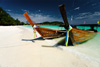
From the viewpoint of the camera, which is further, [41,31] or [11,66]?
[41,31]

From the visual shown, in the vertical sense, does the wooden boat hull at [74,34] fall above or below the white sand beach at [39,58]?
above

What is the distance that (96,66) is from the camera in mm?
2174

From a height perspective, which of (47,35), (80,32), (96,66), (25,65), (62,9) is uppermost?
(62,9)

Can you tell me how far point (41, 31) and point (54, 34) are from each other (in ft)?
5.06

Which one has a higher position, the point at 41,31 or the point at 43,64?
the point at 41,31

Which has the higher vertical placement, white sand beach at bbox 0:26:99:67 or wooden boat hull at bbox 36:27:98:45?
wooden boat hull at bbox 36:27:98:45

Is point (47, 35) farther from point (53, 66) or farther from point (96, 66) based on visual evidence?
point (96, 66)

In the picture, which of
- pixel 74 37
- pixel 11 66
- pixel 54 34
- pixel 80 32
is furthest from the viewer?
pixel 54 34

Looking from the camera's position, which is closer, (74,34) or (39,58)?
(39,58)

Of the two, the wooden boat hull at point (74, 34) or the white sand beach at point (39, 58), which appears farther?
the wooden boat hull at point (74, 34)

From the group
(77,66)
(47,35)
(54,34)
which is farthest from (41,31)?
(77,66)

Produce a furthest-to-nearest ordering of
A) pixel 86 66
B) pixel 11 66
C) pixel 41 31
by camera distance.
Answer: pixel 41 31, pixel 86 66, pixel 11 66

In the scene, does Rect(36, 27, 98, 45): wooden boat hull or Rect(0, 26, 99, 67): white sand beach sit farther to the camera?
Rect(36, 27, 98, 45): wooden boat hull

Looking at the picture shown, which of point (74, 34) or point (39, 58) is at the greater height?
point (74, 34)
